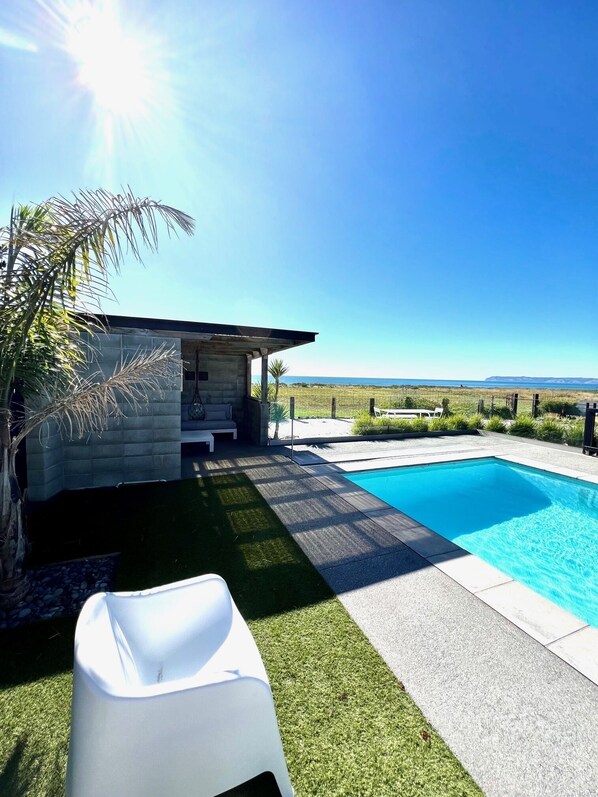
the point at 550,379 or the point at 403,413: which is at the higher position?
the point at 550,379

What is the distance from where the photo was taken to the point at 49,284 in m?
2.30

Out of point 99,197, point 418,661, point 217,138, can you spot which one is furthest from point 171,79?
point 418,661

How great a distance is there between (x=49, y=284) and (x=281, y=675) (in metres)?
3.01

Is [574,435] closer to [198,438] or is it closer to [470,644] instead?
[470,644]

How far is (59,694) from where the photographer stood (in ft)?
6.20

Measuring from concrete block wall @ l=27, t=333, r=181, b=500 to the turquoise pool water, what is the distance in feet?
11.7

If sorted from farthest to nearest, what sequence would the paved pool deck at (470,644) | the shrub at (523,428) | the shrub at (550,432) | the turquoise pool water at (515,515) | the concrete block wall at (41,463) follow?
the shrub at (523,428), the shrub at (550,432), the concrete block wall at (41,463), the turquoise pool water at (515,515), the paved pool deck at (470,644)

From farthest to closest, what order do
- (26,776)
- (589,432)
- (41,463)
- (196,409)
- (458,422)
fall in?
(458,422) → (196,409) → (589,432) → (41,463) → (26,776)

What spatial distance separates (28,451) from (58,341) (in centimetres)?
290

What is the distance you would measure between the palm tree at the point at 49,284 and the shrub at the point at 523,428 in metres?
12.1

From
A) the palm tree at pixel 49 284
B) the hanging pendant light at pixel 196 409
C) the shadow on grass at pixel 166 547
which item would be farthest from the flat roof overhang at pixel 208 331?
the shadow on grass at pixel 166 547

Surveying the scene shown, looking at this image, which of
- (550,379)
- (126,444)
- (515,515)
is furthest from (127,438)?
(550,379)

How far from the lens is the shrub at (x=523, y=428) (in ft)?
36.0

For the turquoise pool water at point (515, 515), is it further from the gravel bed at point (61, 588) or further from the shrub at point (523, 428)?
the gravel bed at point (61, 588)
